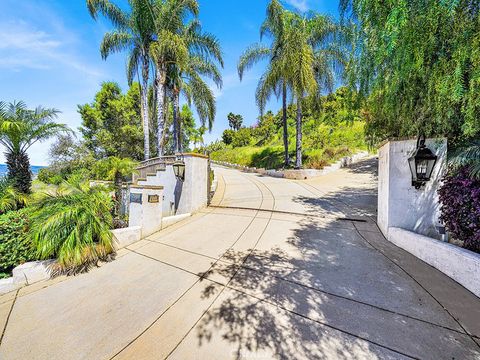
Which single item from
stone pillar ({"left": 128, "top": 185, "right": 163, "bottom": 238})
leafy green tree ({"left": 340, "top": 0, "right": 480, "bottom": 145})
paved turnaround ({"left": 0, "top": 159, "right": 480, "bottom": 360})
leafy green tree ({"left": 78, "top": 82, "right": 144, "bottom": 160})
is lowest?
paved turnaround ({"left": 0, "top": 159, "right": 480, "bottom": 360})

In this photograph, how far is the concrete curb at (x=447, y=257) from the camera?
2.64 m

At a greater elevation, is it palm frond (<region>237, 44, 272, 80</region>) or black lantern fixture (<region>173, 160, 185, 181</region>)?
palm frond (<region>237, 44, 272, 80</region>)

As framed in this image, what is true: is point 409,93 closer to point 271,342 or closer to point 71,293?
point 271,342

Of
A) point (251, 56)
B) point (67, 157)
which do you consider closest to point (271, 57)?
point (251, 56)

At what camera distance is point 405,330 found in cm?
207

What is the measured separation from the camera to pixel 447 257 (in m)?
3.01

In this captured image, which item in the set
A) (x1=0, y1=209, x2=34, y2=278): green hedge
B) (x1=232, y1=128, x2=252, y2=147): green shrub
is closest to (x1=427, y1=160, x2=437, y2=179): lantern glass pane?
(x1=0, y1=209, x2=34, y2=278): green hedge

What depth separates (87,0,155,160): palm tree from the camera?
414 inches

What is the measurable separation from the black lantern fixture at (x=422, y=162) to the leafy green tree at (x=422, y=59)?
311 millimetres

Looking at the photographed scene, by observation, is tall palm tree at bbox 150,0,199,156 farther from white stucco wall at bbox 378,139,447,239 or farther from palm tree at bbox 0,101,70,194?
white stucco wall at bbox 378,139,447,239

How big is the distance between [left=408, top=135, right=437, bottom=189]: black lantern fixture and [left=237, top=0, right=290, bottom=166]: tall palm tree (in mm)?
9736

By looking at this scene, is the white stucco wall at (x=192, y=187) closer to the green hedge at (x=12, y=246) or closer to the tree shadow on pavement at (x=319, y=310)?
the tree shadow on pavement at (x=319, y=310)

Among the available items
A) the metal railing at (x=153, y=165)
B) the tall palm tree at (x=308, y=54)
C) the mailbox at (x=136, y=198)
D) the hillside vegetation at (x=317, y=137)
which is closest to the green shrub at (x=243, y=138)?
the hillside vegetation at (x=317, y=137)

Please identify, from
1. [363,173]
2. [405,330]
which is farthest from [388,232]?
[363,173]
